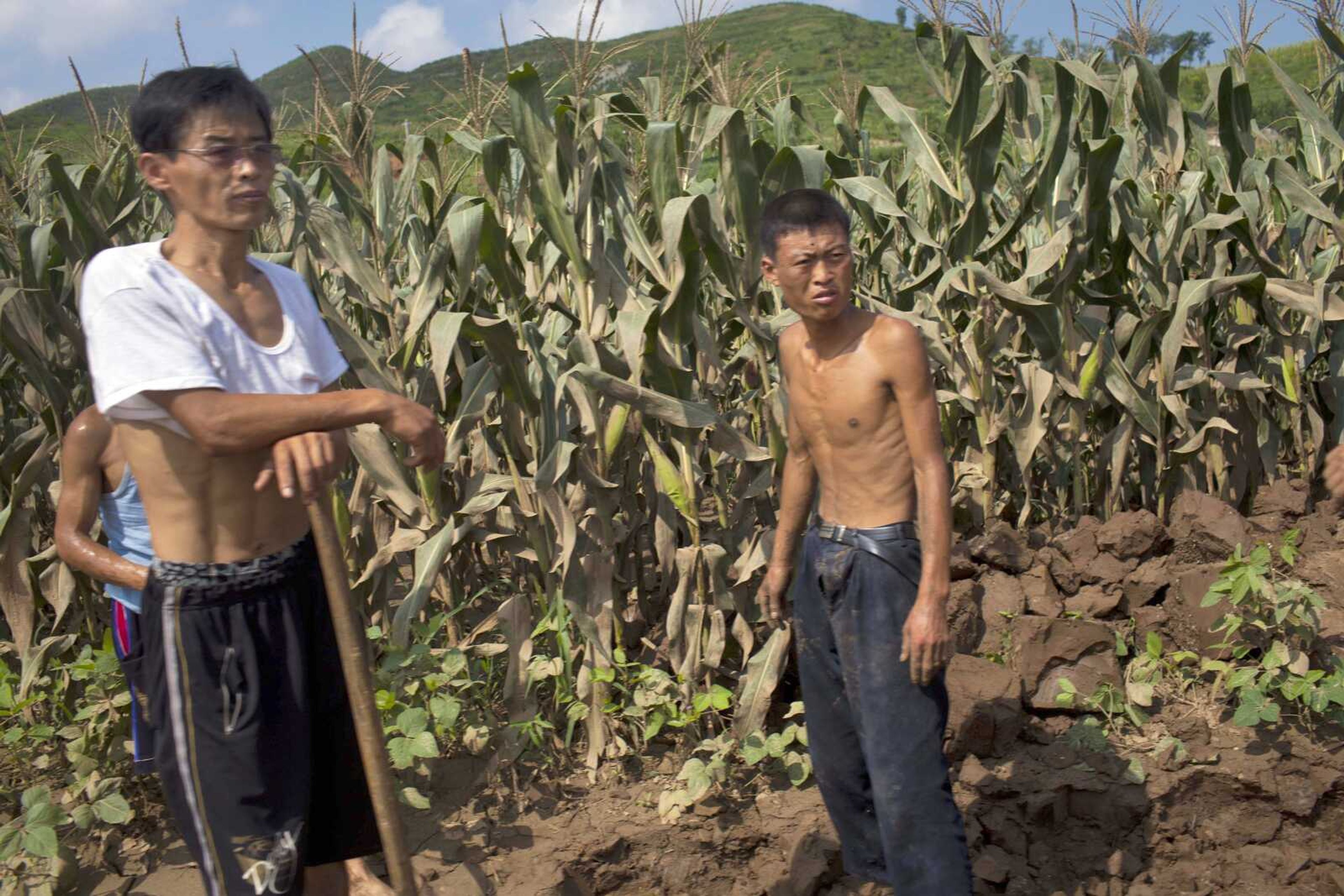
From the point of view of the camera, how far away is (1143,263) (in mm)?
4332

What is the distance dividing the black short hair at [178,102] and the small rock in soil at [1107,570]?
311 centimetres

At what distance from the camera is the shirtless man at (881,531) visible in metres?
2.41

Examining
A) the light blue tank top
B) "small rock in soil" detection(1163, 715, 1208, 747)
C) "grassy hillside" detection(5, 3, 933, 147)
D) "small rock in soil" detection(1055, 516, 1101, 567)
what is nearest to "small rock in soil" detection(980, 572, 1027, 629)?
"small rock in soil" detection(1055, 516, 1101, 567)

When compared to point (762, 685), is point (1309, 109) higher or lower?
higher

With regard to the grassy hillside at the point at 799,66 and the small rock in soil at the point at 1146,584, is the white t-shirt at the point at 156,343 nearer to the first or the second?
the small rock in soil at the point at 1146,584

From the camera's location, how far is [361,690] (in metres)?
1.88

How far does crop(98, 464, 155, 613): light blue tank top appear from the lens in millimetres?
2664

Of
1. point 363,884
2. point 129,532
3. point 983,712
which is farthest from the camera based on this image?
point 983,712

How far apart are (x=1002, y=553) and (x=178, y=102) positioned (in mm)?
3066

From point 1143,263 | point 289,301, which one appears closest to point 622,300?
point 289,301

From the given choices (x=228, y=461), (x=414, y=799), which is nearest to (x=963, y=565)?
(x=414, y=799)

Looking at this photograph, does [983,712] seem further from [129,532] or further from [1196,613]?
[129,532]

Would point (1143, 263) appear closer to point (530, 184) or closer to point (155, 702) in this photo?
point (530, 184)

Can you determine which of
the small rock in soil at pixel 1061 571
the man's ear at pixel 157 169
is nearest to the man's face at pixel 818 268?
the man's ear at pixel 157 169
